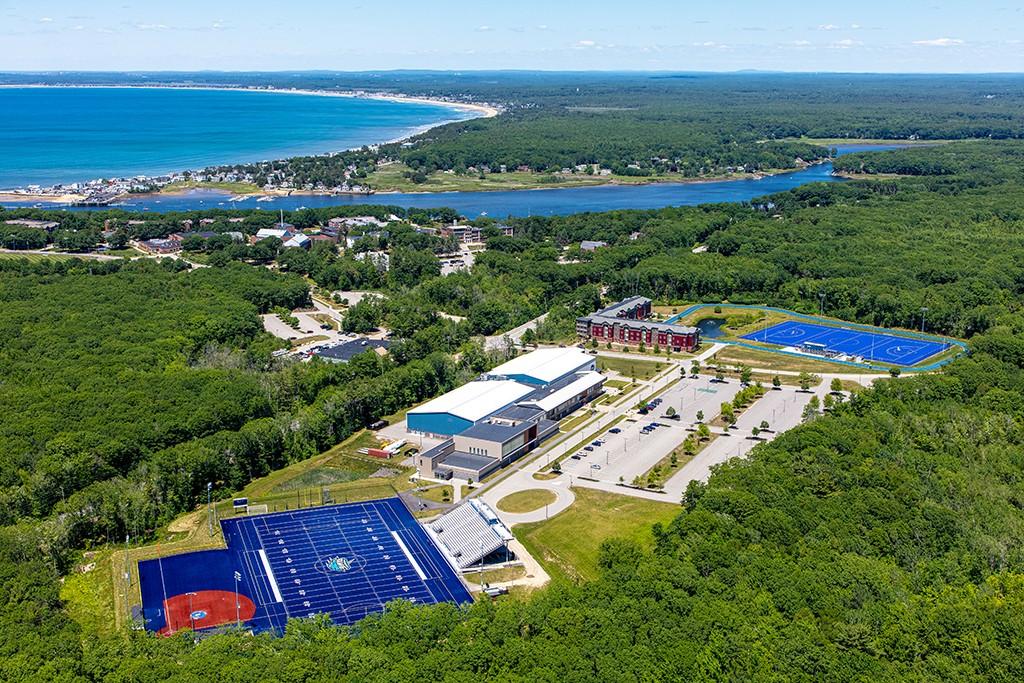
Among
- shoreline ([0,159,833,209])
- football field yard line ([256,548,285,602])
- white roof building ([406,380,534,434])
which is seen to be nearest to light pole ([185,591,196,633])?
football field yard line ([256,548,285,602])

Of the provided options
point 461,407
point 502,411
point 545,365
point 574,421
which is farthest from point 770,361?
point 461,407

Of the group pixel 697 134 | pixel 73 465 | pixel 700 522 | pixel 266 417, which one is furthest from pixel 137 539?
pixel 697 134

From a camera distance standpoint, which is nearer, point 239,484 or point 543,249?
point 239,484

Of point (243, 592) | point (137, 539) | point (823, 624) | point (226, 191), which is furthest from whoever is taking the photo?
point (226, 191)

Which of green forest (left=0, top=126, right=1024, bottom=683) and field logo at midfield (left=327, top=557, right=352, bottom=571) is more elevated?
green forest (left=0, top=126, right=1024, bottom=683)

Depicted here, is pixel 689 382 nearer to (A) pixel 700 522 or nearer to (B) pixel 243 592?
(A) pixel 700 522

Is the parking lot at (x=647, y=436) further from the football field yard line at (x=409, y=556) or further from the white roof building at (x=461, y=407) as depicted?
the football field yard line at (x=409, y=556)

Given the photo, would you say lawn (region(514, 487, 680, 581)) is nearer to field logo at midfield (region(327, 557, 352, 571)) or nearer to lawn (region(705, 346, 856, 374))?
field logo at midfield (region(327, 557, 352, 571))
